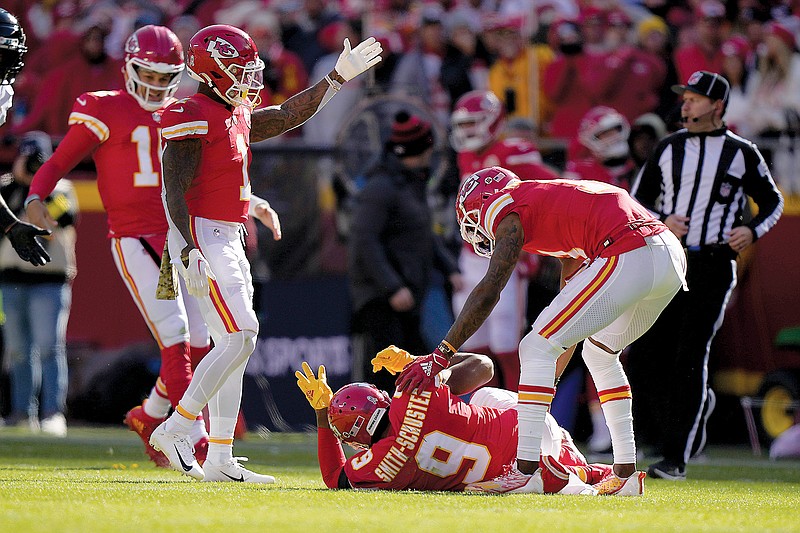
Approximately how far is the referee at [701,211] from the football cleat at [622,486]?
161 cm

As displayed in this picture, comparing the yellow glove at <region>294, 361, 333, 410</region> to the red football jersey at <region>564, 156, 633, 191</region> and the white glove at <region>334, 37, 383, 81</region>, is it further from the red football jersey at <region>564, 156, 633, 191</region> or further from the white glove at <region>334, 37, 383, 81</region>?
the red football jersey at <region>564, 156, 633, 191</region>

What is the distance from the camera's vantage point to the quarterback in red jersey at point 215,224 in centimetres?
608

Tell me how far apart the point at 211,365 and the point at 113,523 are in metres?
1.65

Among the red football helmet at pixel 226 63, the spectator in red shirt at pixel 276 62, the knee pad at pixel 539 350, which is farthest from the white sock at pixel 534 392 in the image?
the spectator in red shirt at pixel 276 62

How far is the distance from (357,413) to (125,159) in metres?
2.43

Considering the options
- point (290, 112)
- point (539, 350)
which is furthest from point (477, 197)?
point (290, 112)

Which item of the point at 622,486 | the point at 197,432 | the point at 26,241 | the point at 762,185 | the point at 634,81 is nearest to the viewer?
the point at 622,486

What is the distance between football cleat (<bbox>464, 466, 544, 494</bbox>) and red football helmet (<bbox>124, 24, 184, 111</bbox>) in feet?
9.96

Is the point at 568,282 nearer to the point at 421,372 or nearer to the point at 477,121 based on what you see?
the point at 421,372

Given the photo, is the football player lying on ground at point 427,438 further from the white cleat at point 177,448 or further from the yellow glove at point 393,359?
the white cleat at point 177,448

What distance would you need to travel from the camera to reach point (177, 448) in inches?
241

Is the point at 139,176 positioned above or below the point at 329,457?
above

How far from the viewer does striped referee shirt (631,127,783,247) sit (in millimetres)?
7855

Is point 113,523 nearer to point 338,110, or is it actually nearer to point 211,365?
point 211,365
